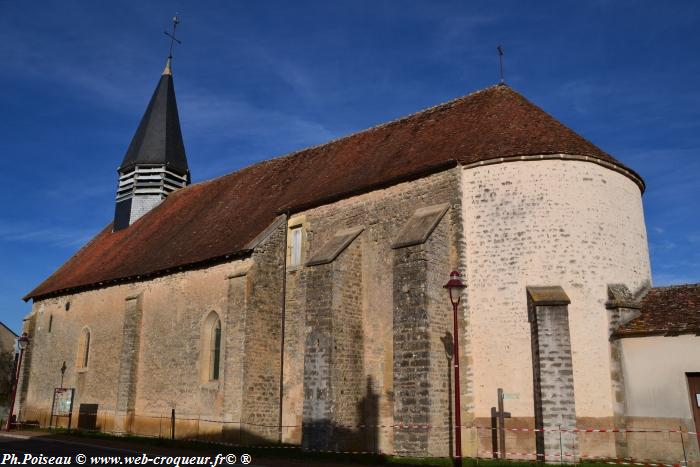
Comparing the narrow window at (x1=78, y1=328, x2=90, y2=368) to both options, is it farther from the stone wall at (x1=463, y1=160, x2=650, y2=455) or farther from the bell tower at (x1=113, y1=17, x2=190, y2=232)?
the stone wall at (x1=463, y1=160, x2=650, y2=455)

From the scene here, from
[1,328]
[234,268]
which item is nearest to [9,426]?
[234,268]

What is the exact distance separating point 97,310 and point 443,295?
14051 mm

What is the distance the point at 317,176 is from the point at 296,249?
2.88m

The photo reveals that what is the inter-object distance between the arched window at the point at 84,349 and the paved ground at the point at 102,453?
550cm

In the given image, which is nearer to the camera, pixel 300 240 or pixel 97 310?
pixel 300 240

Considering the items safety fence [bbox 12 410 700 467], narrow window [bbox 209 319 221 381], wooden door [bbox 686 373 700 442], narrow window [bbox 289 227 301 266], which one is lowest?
safety fence [bbox 12 410 700 467]

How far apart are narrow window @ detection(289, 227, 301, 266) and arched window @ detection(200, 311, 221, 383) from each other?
270 centimetres

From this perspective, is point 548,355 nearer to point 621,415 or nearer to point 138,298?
point 621,415

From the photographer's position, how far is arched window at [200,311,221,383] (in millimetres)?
17134

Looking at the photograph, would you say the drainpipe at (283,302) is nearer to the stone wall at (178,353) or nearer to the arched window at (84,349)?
the stone wall at (178,353)

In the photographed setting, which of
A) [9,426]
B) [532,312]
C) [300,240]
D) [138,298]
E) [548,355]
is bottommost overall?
[9,426]

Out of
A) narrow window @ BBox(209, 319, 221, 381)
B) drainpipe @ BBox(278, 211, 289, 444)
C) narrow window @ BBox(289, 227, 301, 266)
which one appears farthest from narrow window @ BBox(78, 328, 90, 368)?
narrow window @ BBox(289, 227, 301, 266)

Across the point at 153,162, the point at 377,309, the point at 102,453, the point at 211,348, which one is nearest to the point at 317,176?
the point at 377,309

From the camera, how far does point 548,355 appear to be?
1222cm
